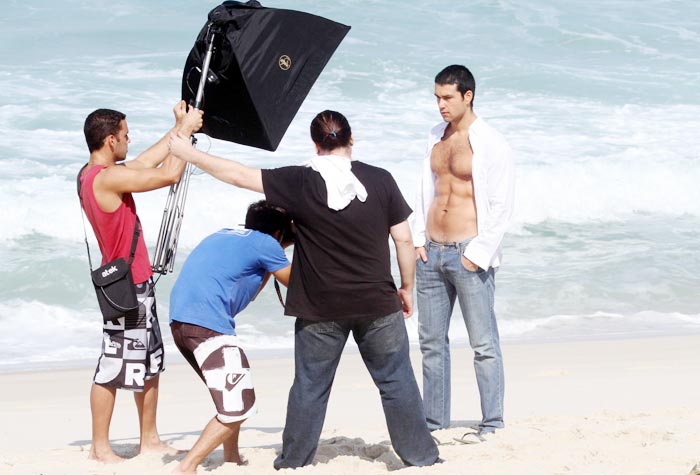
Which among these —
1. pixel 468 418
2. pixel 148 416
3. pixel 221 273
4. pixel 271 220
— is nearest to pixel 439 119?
pixel 468 418

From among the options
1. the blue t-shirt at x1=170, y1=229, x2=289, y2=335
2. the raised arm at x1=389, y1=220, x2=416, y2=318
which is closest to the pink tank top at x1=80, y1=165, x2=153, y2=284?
the blue t-shirt at x1=170, y1=229, x2=289, y2=335

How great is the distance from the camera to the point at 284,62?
512cm

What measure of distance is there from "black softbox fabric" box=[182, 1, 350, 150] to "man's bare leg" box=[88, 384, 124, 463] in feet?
4.50

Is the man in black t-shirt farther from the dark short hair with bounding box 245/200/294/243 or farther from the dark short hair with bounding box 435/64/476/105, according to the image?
the dark short hair with bounding box 435/64/476/105

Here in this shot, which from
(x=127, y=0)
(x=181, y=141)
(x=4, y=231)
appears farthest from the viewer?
(x=127, y=0)

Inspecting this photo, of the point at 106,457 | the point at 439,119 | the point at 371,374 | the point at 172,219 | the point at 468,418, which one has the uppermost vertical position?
the point at 439,119

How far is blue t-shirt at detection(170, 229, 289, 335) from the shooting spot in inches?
191

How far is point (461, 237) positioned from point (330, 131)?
116 cm

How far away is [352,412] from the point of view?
7078mm

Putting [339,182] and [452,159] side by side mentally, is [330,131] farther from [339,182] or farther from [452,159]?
[452,159]

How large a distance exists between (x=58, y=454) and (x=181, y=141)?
6.63 ft

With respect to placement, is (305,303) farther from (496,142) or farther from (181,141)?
(496,142)

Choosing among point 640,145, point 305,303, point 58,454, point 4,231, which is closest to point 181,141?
point 305,303

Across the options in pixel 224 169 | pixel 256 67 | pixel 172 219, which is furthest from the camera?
pixel 172 219
